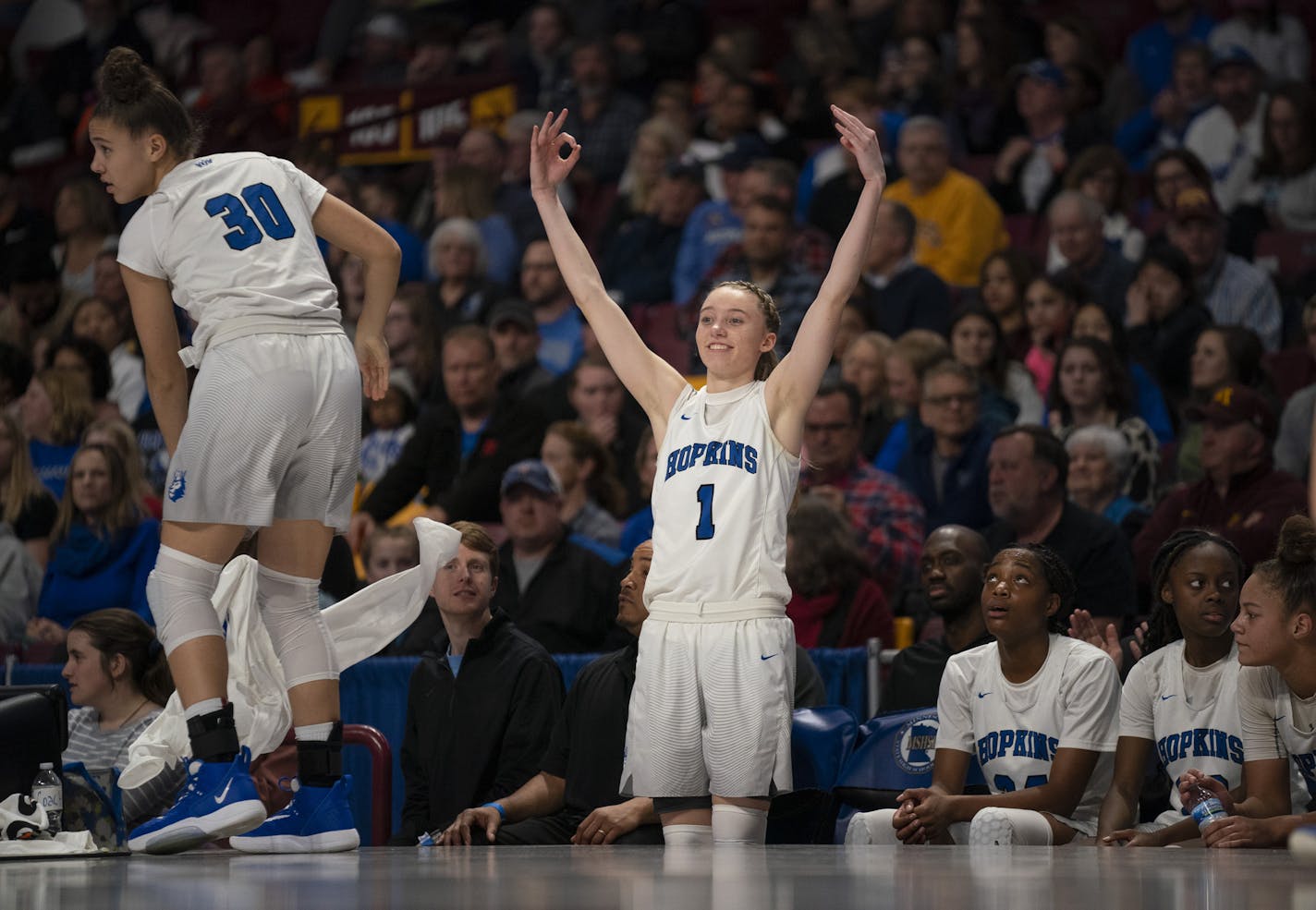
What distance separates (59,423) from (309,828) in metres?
6.03

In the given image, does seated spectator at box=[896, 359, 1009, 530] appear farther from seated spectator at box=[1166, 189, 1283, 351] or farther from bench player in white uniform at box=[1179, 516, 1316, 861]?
bench player in white uniform at box=[1179, 516, 1316, 861]

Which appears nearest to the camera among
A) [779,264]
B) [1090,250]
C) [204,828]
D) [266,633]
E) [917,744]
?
[204,828]

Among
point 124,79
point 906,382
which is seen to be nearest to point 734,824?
point 124,79

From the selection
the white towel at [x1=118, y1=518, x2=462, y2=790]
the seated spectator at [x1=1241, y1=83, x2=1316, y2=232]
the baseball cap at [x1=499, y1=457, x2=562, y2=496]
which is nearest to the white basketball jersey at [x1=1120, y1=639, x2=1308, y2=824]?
the white towel at [x1=118, y1=518, x2=462, y2=790]

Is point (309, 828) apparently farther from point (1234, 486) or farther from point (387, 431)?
point (387, 431)

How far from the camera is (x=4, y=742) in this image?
16.4ft

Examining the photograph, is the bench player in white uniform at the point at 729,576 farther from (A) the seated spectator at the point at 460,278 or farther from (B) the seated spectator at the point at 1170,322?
(A) the seated spectator at the point at 460,278

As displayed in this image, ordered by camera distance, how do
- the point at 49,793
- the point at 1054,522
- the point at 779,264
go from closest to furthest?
the point at 49,793 → the point at 1054,522 → the point at 779,264

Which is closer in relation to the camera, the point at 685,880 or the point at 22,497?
the point at 685,880

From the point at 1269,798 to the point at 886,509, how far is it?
3.06m

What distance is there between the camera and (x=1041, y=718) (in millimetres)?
5727

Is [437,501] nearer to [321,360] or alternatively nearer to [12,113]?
[321,360]

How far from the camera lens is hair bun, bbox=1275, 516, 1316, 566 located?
204 inches

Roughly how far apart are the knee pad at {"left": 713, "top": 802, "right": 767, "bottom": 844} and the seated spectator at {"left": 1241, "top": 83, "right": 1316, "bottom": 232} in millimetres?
6249
